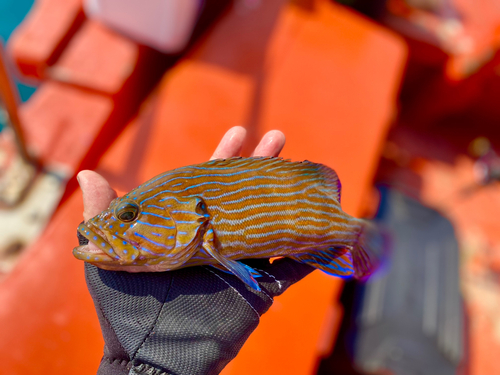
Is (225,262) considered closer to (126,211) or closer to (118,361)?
(126,211)

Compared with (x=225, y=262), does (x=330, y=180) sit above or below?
above

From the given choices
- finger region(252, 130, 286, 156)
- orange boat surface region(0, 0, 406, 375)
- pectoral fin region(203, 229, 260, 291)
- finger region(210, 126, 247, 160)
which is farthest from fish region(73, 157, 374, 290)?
orange boat surface region(0, 0, 406, 375)

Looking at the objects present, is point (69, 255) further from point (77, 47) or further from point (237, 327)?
point (77, 47)

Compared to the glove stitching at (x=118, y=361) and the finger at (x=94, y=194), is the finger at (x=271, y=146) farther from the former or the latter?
the glove stitching at (x=118, y=361)

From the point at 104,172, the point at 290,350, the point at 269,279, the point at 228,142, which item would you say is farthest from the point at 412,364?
the point at 104,172

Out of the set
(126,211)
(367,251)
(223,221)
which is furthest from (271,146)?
(126,211)

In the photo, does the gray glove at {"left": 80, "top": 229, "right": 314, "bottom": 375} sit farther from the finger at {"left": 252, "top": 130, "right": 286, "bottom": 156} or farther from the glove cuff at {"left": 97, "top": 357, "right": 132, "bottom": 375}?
the finger at {"left": 252, "top": 130, "right": 286, "bottom": 156}
